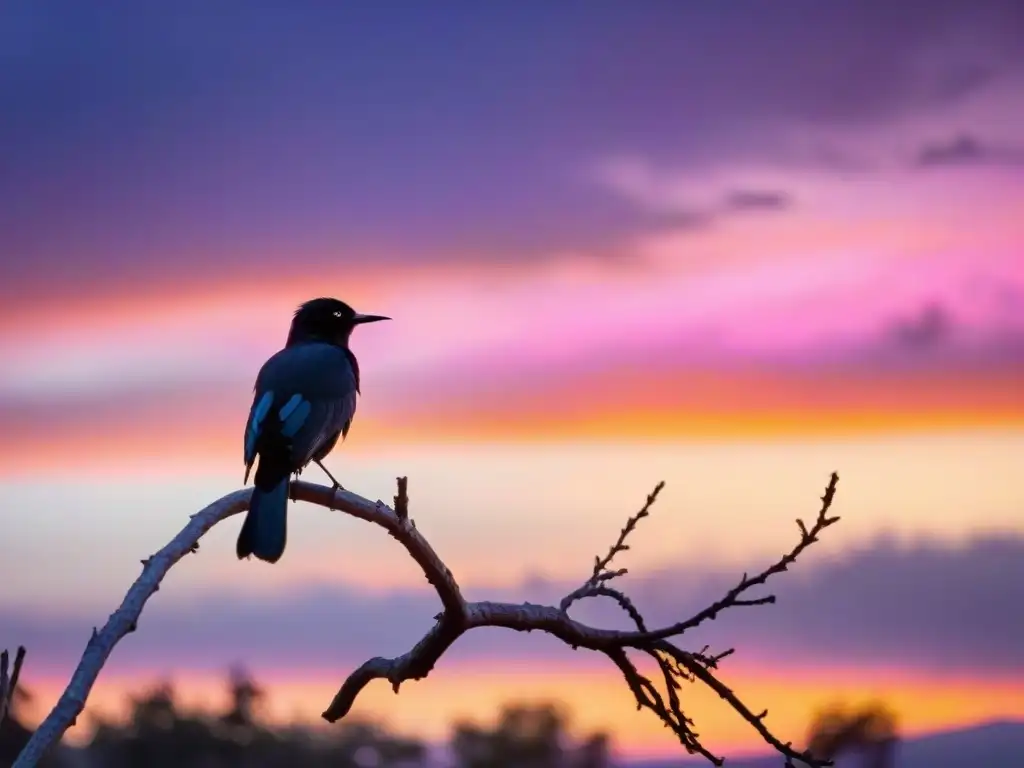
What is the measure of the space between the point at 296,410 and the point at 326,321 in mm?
2307

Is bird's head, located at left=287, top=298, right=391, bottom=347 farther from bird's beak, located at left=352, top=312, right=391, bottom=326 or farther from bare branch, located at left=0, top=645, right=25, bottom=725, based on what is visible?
bare branch, located at left=0, top=645, right=25, bottom=725

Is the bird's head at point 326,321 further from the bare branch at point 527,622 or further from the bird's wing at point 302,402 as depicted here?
the bare branch at point 527,622

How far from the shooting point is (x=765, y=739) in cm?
709

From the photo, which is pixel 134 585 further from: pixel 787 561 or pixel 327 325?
pixel 327 325

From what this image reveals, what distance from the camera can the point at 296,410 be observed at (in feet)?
30.5

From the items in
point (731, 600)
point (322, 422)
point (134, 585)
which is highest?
point (322, 422)

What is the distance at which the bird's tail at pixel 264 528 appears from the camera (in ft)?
24.9

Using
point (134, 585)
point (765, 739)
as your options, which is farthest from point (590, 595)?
point (134, 585)

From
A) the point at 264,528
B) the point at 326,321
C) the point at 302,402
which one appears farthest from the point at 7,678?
the point at 326,321

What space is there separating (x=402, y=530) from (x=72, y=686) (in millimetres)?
2322

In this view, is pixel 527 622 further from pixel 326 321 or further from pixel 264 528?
pixel 326 321

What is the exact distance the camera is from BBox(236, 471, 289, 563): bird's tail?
24.9 ft

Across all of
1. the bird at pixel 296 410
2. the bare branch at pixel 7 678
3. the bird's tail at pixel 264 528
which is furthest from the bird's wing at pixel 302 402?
the bare branch at pixel 7 678

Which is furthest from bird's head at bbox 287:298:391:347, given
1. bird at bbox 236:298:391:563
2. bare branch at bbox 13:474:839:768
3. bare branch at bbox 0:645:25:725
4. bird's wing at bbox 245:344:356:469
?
bare branch at bbox 0:645:25:725
